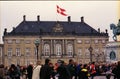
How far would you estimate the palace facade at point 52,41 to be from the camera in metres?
108

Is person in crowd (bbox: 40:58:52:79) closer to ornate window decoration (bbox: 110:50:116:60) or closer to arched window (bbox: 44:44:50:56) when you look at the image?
ornate window decoration (bbox: 110:50:116:60)

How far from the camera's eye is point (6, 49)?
110 m

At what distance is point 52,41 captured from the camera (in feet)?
355

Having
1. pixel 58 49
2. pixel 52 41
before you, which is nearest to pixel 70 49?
pixel 58 49

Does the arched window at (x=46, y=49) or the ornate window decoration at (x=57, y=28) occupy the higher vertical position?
the ornate window decoration at (x=57, y=28)

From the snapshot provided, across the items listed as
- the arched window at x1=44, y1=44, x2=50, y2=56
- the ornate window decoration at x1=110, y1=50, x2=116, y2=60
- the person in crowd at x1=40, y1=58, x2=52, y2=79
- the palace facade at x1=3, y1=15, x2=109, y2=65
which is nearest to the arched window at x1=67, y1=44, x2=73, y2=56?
the palace facade at x1=3, y1=15, x2=109, y2=65

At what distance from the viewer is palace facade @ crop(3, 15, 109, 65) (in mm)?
108312

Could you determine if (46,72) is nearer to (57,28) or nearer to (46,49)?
(57,28)

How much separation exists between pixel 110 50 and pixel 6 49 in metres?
54.0

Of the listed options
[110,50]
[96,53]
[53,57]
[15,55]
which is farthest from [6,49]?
[110,50]

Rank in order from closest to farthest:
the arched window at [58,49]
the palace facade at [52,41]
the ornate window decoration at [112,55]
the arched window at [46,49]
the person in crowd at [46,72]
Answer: the person in crowd at [46,72], the ornate window decoration at [112,55], the palace facade at [52,41], the arched window at [46,49], the arched window at [58,49]

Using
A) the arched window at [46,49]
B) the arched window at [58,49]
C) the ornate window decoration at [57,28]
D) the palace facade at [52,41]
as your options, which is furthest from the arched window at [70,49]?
the arched window at [46,49]

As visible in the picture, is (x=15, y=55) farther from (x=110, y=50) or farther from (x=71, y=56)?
(x=110, y=50)

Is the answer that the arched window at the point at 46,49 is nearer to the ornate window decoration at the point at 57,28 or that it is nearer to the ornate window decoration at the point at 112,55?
the ornate window decoration at the point at 57,28
